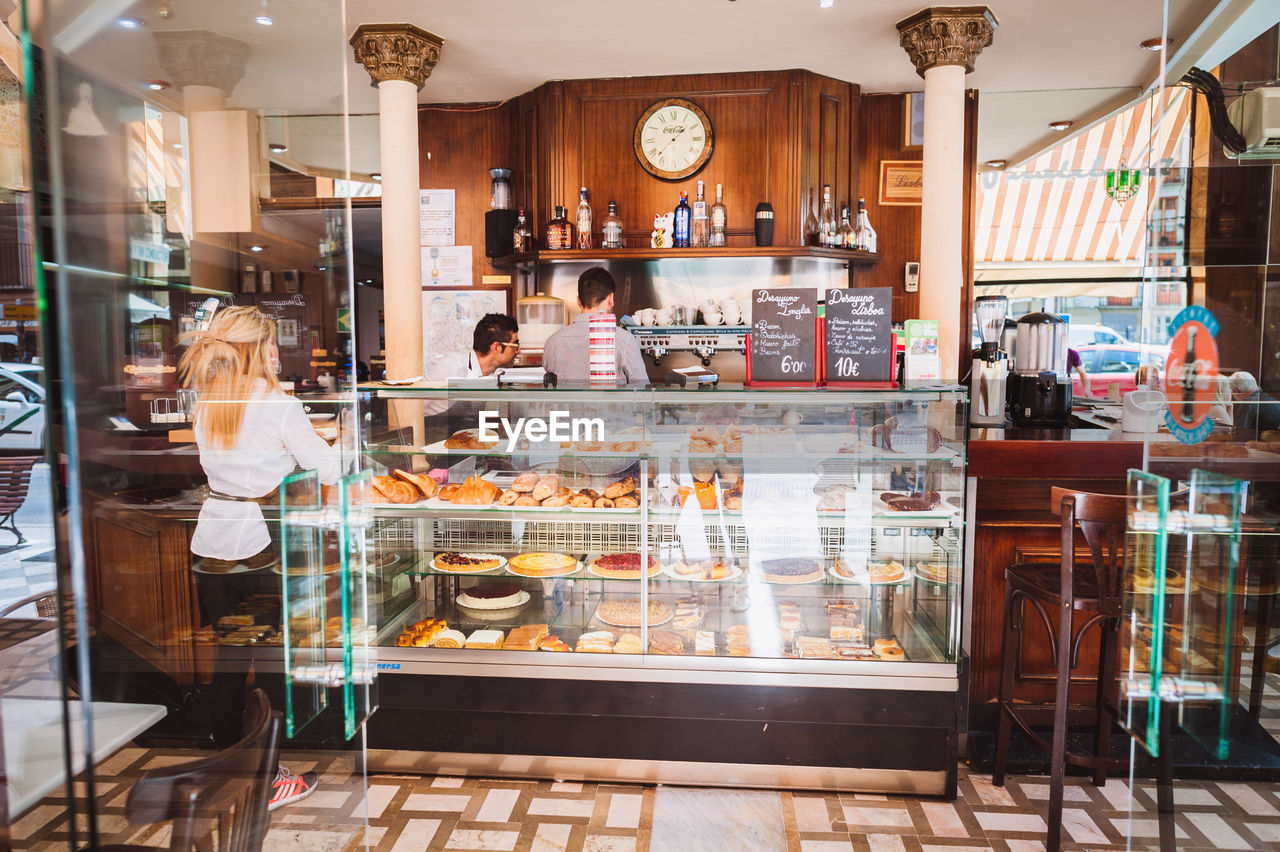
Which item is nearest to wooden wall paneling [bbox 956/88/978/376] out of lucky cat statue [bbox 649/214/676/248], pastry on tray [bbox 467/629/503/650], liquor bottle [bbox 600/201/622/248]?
lucky cat statue [bbox 649/214/676/248]

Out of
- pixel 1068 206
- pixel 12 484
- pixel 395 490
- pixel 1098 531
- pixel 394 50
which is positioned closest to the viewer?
pixel 1098 531

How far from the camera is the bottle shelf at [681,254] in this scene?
5.34 metres

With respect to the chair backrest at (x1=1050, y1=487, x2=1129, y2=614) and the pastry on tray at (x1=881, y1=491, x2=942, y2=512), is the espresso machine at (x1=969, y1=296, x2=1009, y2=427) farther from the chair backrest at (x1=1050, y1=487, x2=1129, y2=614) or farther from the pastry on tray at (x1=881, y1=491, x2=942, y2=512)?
the chair backrest at (x1=1050, y1=487, x2=1129, y2=614)

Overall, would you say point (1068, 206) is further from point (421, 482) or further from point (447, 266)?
point (421, 482)

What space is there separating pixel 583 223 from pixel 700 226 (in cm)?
80

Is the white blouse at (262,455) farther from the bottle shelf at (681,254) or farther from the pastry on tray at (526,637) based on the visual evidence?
the bottle shelf at (681,254)

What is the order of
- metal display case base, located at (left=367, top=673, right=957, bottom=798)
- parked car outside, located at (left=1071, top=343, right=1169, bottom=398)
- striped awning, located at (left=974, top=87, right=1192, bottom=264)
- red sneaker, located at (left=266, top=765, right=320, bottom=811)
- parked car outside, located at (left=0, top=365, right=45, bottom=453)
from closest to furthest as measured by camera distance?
parked car outside, located at (left=0, top=365, right=45, bottom=453)
red sneaker, located at (left=266, top=765, right=320, bottom=811)
metal display case base, located at (left=367, top=673, right=957, bottom=798)
striped awning, located at (left=974, top=87, right=1192, bottom=264)
parked car outside, located at (left=1071, top=343, right=1169, bottom=398)

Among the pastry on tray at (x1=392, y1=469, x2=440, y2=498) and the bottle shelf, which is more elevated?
the bottle shelf

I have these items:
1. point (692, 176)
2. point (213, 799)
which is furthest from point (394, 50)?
point (213, 799)

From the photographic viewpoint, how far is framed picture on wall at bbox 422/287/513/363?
239 inches

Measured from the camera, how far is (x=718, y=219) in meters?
5.46

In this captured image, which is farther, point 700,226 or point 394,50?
point 700,226

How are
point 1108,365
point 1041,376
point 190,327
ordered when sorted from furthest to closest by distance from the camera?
1. point 1108,365
2. point 1041,376
3. point 190,327

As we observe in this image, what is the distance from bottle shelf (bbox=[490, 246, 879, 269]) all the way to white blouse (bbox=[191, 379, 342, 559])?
4.25 meters
